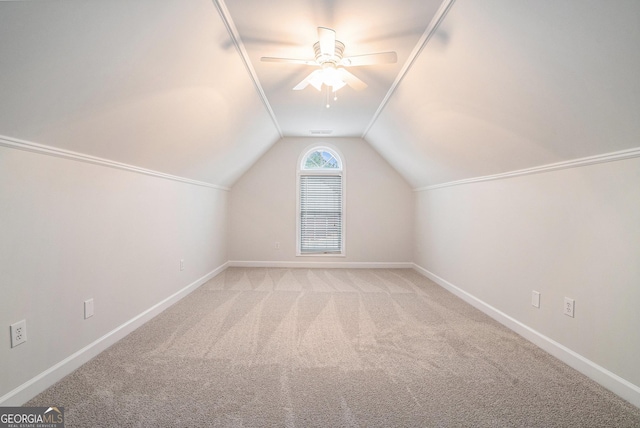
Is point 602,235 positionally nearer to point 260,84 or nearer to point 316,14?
point 316,14

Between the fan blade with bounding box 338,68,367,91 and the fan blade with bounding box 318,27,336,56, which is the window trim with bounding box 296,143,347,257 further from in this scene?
the fan blade with bounding box 318,27,336,56

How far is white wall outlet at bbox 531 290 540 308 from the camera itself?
2527 millimetres

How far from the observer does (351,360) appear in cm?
226

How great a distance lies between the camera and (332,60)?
223cm

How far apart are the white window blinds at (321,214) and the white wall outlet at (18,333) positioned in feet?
13.9

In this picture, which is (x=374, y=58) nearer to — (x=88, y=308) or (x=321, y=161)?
(x=88, y=308)

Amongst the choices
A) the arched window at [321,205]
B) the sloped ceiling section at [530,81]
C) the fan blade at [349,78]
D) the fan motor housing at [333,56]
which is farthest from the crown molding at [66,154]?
the arched window at [321,205]

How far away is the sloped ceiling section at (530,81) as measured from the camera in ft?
4.73

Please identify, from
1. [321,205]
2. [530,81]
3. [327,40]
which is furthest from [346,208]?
Result: [530,81]

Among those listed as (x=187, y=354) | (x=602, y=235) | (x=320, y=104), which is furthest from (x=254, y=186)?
(x=602, y=235)

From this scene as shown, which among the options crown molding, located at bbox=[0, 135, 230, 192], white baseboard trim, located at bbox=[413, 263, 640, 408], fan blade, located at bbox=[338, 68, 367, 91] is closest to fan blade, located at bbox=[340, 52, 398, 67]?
fan blade, located at bbox=[338, 68, 367, 91]

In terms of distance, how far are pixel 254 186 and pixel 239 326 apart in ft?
10.5

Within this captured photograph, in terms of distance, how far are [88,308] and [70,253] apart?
0.45 m
